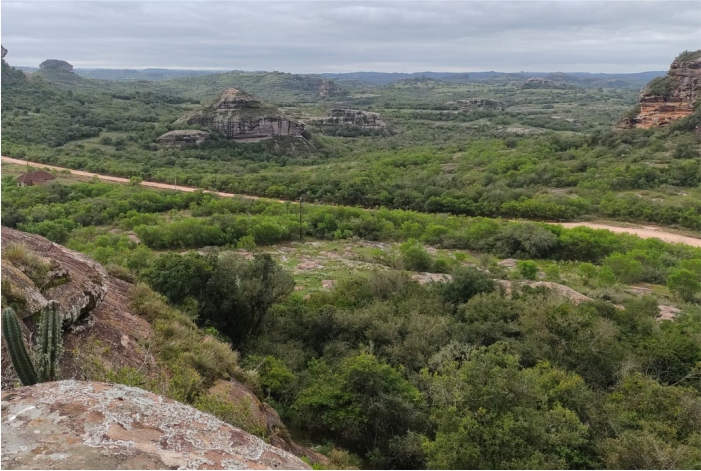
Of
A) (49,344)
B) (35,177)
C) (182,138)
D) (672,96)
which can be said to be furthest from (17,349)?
(672,96)

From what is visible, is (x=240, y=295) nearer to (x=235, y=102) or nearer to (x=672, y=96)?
(x=672, y=96)

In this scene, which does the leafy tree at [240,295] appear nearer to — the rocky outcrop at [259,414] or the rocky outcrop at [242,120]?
the rocky outcrop at [259,414]

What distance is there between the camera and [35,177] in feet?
159

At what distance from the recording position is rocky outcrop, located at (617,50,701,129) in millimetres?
66438

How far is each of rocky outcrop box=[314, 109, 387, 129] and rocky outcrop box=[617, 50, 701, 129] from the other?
58.8m

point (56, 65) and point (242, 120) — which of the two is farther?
point (56, 65)

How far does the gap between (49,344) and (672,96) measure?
83.3 m

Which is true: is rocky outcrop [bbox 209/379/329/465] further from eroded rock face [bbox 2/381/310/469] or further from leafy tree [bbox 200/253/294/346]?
leafy tree [bbox 200/253/294/346]

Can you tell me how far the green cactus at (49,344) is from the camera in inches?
221

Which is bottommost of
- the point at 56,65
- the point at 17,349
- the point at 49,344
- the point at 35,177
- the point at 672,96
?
the point at 35,177

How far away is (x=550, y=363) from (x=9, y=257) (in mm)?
14502

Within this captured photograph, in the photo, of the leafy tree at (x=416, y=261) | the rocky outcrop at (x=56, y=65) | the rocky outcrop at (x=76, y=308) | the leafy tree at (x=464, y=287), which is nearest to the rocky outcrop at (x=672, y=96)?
the leafy tree at (x=416, y=261)

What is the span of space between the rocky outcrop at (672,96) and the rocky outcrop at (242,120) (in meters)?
59.0

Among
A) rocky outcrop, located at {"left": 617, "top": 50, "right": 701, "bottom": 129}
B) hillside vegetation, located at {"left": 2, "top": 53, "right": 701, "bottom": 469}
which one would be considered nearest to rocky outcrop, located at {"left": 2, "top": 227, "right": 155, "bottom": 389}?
hillside vegetation, located at {"left": 2, "top": 53, "right": 701, "bottom": 469}
